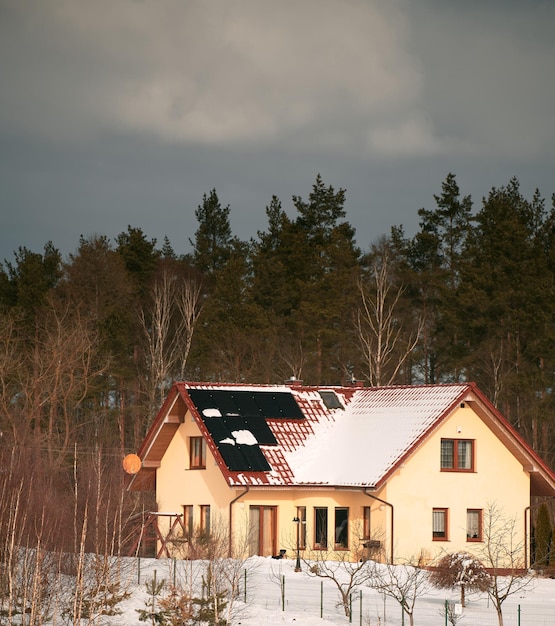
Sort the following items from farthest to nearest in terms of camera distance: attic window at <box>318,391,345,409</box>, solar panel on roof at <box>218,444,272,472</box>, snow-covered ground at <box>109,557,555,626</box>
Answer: attic window at <box>318,391,345,409</box>
solar panel on roof at <box>218,444,272,472</box>
snow-covered ground at <box>109,557,555,626</box>

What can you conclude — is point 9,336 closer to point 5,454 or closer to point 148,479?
point 148,479

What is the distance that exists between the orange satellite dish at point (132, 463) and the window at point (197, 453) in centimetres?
215

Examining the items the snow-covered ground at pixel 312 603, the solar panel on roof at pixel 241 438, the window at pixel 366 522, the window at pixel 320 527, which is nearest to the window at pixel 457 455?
the window at pixel 366 522

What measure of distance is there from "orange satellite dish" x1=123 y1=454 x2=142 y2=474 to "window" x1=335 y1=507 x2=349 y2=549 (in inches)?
289

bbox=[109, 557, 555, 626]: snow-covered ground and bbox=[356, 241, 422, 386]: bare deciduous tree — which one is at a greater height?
bbox=[356, 241, 422, 386]: bare deciduous tree

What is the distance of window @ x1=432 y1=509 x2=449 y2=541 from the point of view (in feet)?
135

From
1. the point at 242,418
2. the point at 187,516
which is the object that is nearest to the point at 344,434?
the point at 242,418

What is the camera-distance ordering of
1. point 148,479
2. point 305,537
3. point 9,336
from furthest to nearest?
point 9,336 < point 148,479 < point 305,537

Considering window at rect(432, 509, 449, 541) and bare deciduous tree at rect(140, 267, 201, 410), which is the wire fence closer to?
window at rect(432, 509, 449, 541)

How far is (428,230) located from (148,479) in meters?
27.2

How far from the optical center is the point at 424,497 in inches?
1608

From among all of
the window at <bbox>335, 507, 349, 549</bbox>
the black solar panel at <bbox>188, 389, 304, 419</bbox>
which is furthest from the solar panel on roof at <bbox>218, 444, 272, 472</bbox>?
the window at <bbox>335, 507, 349, 549</bbox>

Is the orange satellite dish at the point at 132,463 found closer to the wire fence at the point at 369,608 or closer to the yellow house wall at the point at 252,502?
the yellow house wall at the point at 252,502

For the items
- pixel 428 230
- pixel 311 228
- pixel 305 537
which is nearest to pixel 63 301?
pixel 311 228
